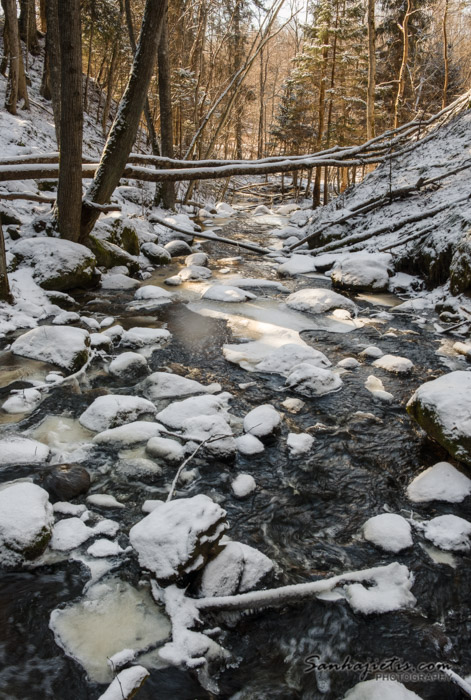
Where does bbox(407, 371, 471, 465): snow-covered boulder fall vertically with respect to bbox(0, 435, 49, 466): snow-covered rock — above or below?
above

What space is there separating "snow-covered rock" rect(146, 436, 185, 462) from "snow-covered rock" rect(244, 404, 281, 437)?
690 mm

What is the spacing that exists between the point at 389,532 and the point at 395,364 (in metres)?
2.70

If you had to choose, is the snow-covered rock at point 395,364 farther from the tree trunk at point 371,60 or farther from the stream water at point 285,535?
the tree trunk at point 371,60

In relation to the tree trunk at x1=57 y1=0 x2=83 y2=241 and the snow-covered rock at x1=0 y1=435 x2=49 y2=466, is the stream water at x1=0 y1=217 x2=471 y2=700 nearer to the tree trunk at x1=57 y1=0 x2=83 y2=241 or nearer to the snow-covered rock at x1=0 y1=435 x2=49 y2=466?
the snow-covered rock at x1=0 y1=435 x2=49 y2=466

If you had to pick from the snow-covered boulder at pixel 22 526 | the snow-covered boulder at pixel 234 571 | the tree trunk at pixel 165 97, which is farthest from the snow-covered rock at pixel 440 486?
the tree trunk at pixel 165 97

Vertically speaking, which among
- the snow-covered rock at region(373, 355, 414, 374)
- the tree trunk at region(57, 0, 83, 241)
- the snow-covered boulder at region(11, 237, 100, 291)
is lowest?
the snow-covered rock at region(373, 355, 414, 374)

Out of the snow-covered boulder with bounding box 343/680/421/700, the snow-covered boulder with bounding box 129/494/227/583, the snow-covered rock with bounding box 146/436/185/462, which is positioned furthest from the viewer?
the snow-covered rock with bounding box 146/436/185/462

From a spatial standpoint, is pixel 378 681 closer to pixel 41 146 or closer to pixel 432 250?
pixel 432 250

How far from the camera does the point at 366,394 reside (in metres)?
4.64

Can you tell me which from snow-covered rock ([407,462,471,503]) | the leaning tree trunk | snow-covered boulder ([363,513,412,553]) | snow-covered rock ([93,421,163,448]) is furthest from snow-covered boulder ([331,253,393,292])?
snow-covered boulder ([363,513,412,553])

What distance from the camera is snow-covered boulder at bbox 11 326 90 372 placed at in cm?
483

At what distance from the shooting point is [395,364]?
201 inches

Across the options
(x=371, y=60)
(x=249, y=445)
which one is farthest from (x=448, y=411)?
(x=371, y=60)

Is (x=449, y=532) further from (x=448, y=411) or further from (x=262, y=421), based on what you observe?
(x=262, y=421)
